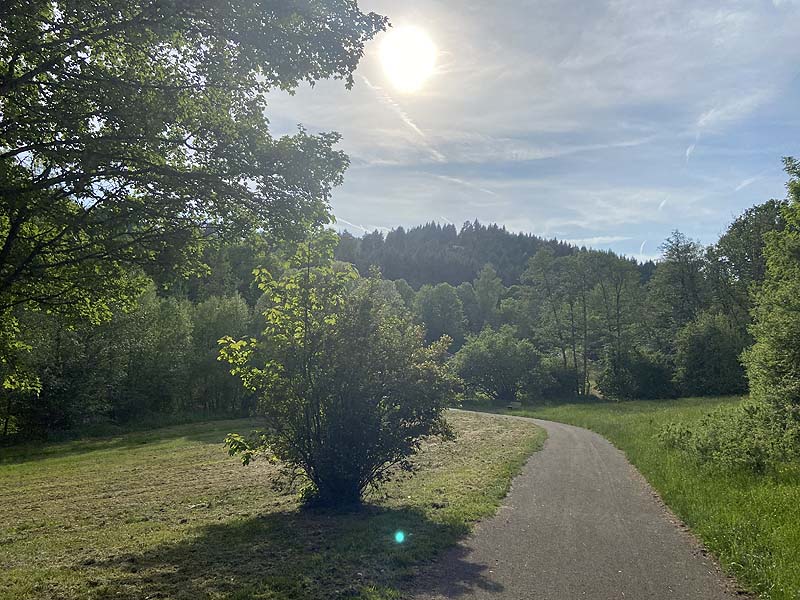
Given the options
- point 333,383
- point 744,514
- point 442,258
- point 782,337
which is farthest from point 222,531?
point 442,258

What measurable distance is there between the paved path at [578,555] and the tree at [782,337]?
219 inches

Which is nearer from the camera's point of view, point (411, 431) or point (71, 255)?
point (71, 255)

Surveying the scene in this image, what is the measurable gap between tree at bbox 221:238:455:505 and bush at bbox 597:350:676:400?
168 ft

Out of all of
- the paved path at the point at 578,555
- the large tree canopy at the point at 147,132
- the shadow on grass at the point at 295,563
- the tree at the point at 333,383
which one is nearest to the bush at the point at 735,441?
the paved path at the point at 578,555

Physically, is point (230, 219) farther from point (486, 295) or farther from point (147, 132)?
point (486, 295)

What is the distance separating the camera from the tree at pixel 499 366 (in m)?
56.8

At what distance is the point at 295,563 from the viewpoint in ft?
21.8

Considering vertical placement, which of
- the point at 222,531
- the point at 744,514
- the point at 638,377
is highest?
the point at 638,377

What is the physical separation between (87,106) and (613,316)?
209 feet

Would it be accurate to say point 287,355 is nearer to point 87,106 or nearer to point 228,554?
Result: point 228,554

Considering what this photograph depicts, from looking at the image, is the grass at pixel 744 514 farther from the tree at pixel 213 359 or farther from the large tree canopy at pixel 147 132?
the tree at pixel 213 359

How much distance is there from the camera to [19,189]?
6914 mm

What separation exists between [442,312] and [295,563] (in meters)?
91.0

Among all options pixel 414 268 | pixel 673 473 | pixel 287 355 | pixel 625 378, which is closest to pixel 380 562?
pixel 287 355
